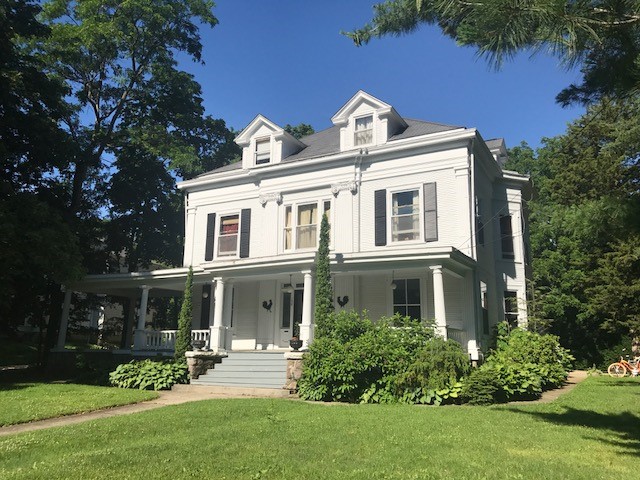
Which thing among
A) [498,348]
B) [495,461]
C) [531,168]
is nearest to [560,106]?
[495,461]

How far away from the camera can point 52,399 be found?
34.3ft

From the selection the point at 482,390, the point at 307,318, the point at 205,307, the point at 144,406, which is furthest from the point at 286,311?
the point at 482,390

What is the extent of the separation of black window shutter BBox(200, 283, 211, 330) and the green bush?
136 inches

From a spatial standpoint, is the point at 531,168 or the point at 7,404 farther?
the point at 531,168

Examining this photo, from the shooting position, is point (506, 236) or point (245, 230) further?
point (245, 230)

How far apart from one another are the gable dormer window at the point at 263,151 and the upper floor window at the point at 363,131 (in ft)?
Result: 11.4

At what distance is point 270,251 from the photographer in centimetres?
1675

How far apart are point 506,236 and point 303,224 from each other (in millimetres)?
7202

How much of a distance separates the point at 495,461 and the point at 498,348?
1014cm

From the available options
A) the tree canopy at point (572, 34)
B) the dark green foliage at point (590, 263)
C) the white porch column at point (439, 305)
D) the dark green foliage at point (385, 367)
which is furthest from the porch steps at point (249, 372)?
the tree canopy at point (572, 34)

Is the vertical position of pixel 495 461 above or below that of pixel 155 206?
below

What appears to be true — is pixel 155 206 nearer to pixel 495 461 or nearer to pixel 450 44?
pixel 450 44

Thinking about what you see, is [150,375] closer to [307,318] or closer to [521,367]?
[307,318]

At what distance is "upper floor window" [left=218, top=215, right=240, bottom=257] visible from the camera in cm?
1789
